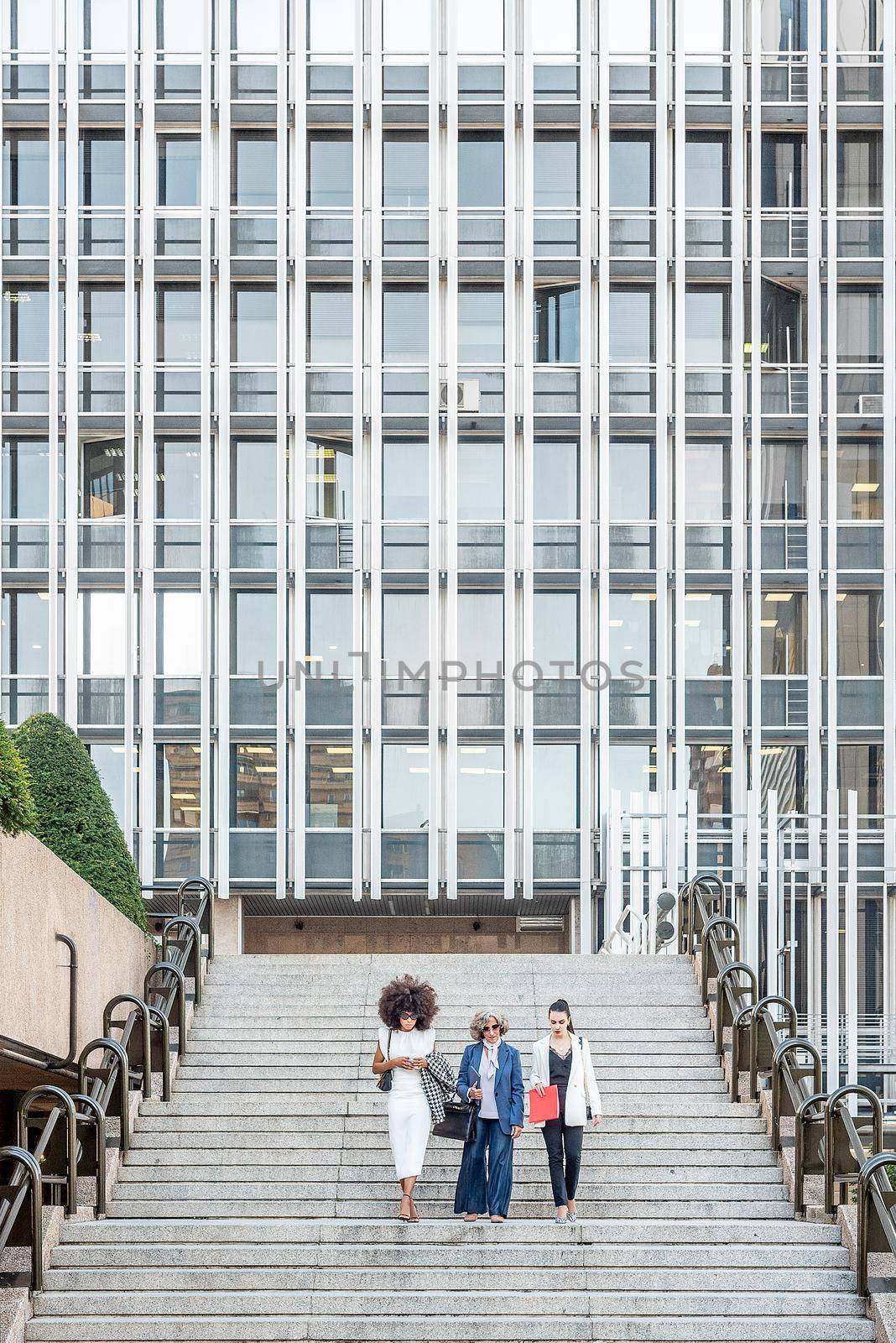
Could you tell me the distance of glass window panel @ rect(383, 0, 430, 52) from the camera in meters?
29.1

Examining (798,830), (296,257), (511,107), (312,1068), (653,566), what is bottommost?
(312,1068)

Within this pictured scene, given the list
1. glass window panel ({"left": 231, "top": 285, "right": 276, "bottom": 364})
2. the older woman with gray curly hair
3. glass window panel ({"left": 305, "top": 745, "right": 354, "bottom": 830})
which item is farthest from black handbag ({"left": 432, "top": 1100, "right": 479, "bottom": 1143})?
glass window panel ({"left": 231, "top": 285, "right": 276, "bottom": 364})

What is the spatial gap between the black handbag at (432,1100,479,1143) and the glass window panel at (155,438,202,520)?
18.1 meters

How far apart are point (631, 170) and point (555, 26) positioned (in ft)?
8.86

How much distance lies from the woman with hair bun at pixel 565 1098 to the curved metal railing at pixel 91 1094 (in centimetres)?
292

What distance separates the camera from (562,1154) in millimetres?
11602

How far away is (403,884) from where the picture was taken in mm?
27562

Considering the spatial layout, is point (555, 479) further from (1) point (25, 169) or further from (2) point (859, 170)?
(1) point (25, 169)

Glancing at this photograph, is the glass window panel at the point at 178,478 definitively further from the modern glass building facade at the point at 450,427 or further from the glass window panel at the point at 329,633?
the glass window panel at the point at 329,633

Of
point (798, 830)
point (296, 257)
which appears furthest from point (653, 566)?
point (296, 257)

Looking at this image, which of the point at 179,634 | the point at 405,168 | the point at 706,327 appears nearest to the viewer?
the point at 179,634

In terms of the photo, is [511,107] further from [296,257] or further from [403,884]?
[403,884]

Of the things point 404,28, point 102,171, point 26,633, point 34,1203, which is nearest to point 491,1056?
point 34,1203

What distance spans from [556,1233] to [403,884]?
53.4 ft
